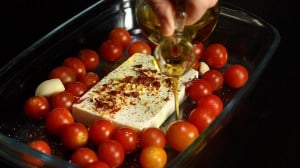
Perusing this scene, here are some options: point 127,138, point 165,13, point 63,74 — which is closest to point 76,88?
point 63,74

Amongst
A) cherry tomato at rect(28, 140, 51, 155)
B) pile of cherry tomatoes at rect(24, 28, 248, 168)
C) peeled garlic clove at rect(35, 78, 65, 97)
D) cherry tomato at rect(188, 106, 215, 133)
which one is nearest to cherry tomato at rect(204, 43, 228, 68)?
pile of cherry tomatoes at rect(24, 28, 248, 168)

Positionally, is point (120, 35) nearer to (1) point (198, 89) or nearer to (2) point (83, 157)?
(1) point (198, 89)

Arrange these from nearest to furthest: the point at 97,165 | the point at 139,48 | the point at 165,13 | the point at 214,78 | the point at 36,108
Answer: the point at 165,13 < the point at 97,165 < the point at 36,108 < the point at 214,78 < the point at 139,48

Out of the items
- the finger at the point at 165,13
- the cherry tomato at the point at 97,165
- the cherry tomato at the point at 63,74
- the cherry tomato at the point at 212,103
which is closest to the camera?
the finger at the point at 165,13

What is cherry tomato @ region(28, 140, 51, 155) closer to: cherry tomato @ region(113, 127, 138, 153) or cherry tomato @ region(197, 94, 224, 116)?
cherry tomato @ region(113, 127, 138, 153)

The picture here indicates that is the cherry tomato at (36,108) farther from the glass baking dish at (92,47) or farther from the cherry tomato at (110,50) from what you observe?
the cherry tomato at (110,50)

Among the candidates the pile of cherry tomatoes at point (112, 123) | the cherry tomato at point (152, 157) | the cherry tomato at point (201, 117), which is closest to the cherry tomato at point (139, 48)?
the pile of cherry tomatoes at point (112, 123)
